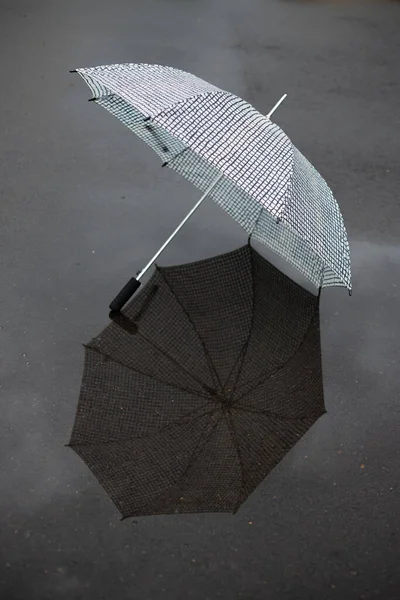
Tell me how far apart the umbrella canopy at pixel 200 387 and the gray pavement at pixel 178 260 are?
11cm

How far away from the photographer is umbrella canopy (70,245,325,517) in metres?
4.32

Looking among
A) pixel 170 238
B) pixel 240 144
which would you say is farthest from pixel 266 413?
pixel 240 144

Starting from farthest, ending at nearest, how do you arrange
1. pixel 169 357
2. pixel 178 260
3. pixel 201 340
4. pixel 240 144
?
pixel 178 260 → pixel 201 340 → pixel 169 357 → pixel 240 144

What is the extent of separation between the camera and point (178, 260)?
5535 mm

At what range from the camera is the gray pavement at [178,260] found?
406 centimetres

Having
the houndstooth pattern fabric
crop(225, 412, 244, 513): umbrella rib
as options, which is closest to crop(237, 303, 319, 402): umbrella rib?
crop(225, 412, 244, 513): umbrella rib

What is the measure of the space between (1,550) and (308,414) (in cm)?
187

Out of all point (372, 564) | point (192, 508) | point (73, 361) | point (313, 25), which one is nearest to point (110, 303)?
point (73, 361)

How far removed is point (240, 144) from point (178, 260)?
1386mm

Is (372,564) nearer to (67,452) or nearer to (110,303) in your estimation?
(67,452)

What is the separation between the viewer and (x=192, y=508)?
423cm

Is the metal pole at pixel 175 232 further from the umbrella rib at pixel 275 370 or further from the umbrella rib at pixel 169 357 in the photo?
the umbrella rib at pixel 275 370

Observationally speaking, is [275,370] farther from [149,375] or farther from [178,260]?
[178,260]

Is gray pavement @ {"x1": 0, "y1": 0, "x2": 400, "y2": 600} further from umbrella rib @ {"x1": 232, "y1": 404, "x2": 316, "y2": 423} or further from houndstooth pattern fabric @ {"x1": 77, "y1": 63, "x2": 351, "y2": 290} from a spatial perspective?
houndstooth pattern fabric @ {"x1": 77, "y1": 63, "x2": 351, "y2": 290}
